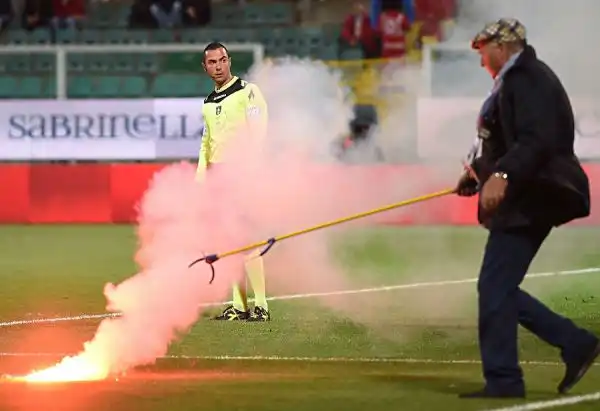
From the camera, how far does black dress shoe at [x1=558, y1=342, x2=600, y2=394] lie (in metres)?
7.77

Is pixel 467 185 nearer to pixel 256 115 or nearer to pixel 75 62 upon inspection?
pixel 256 115

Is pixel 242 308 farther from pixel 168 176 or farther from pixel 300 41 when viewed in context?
pixel 300 41

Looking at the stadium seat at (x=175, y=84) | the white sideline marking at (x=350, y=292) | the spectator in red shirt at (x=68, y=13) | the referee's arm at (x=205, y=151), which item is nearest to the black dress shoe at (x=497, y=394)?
the referee's arm at (x=205, y=151)

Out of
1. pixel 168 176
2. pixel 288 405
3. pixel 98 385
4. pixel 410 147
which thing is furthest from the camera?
pixel 410 147

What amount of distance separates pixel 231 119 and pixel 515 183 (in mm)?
4174

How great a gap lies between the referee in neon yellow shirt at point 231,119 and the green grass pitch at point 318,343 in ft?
0.98

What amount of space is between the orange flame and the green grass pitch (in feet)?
0.60

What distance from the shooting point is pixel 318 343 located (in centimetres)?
1008

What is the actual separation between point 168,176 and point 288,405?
3.96 meters

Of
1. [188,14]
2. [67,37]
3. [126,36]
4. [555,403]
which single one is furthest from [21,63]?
[555,403]

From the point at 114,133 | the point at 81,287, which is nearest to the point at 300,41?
the point at 114,133

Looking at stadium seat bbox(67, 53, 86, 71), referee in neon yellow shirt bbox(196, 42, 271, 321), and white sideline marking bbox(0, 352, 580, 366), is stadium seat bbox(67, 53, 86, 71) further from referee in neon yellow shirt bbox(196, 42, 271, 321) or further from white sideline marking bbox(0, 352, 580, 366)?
white sideline marking bbox(0, 352, 580, 366)

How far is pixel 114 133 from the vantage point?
73.9 feet

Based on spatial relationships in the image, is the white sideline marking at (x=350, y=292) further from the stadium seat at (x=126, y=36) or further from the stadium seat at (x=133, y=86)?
the stadium seat at (x=126, y=36)
